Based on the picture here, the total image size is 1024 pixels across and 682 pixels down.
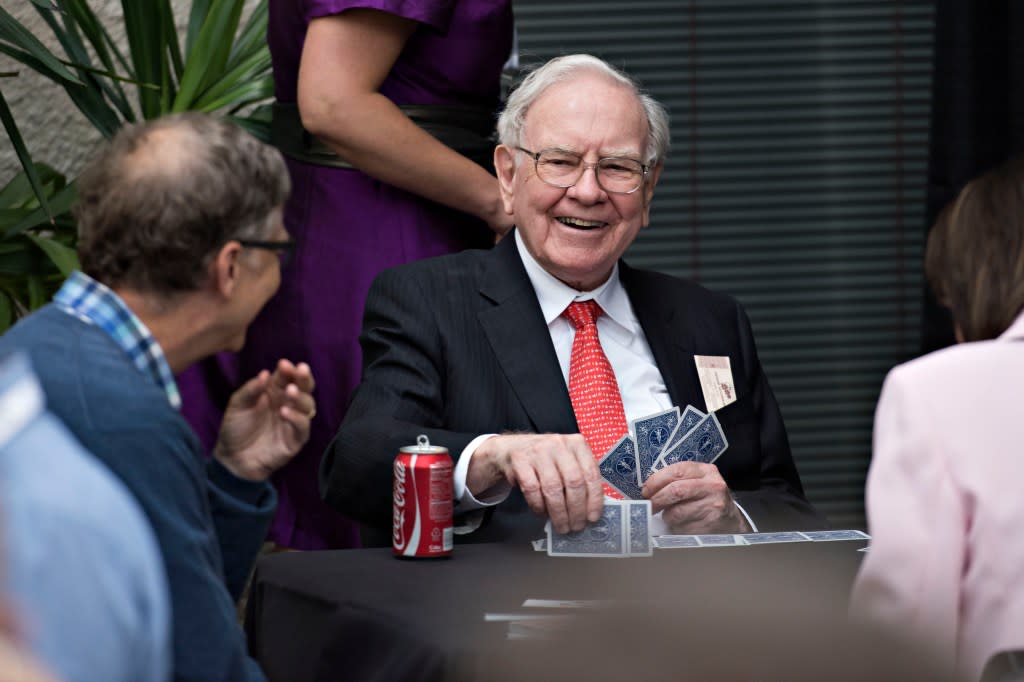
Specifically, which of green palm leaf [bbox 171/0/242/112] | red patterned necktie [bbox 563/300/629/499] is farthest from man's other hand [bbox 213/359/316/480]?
green palm leaf [bbox 171/0/242/112]

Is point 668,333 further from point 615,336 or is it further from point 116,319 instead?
point 116,319

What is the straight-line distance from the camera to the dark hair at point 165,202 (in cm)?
173

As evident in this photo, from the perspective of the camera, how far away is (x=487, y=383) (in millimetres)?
2531

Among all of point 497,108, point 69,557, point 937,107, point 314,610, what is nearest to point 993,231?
point 314,610

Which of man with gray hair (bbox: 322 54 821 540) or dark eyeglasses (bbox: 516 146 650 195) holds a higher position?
dark eyeglasses (bbox: 516 146 650 195)

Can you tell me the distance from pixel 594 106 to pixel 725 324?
52cm

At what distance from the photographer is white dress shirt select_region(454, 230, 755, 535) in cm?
268

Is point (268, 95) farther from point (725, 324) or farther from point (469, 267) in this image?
point (725, 324)

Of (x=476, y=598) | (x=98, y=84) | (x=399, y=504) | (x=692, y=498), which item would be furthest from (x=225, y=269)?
(x=98, y=84)

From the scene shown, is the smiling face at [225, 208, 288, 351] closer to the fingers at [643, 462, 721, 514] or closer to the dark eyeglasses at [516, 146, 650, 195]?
the fingers at [643, 462, 721, 514]

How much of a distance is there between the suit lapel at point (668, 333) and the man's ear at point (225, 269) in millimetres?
1097

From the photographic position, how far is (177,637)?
1576mm

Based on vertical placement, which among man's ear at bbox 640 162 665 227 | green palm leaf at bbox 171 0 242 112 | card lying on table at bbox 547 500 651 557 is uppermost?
green palm leaf at bbox 171 0 242 112

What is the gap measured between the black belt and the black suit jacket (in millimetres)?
285
